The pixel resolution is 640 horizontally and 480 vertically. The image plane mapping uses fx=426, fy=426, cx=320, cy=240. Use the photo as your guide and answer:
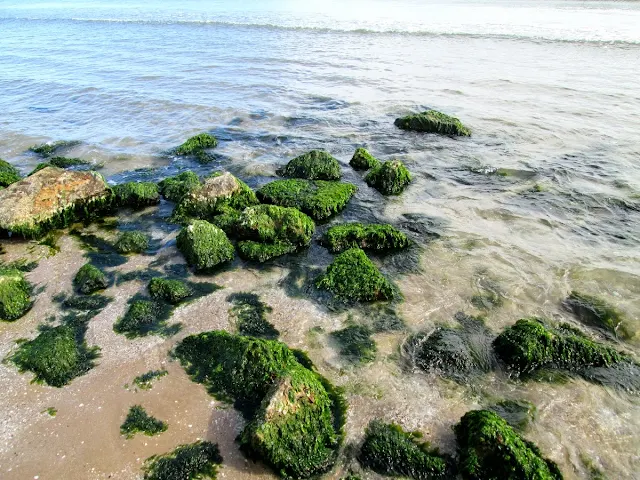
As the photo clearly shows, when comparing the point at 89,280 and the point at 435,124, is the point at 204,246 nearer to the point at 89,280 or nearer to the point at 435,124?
the point at 89,280

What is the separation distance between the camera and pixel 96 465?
4.00 metres

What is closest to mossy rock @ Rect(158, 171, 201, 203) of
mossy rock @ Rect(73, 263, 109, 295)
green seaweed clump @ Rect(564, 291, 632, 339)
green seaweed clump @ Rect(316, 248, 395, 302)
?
mossy rock @ Rect(73, 263, 109, 295)

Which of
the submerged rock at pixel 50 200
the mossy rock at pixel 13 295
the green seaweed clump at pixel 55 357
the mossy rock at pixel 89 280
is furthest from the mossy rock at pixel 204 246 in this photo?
the submerged rock at pixel 50 200

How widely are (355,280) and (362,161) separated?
15.8 ft

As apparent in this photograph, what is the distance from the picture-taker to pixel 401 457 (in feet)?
13.3

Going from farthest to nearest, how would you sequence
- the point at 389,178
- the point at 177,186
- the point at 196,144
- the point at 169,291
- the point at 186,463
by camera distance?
the point at 196,144 < the point at 389,178 < the point at 177,186 < the point at 169,291 < the point at 186,463

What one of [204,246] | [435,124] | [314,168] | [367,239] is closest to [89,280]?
[204,246]

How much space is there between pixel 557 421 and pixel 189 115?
14166 millimetres

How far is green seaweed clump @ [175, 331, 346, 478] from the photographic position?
398 cm

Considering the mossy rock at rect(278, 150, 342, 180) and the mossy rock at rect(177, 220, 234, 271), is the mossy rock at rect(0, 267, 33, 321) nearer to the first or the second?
the mossy rock at rect(177, 220, 234, 271)

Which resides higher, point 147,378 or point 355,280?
point 355,280

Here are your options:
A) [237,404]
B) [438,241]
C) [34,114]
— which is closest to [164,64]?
[34,114]

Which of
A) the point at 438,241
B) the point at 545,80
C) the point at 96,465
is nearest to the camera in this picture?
the point at 96,465

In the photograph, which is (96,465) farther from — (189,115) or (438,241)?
(189,115)
